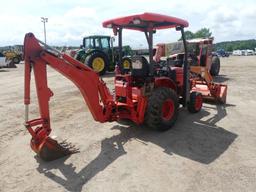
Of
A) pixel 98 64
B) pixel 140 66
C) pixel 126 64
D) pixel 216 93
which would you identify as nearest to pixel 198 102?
pixel 216 93

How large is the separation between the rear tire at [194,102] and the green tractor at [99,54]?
8.21 meters

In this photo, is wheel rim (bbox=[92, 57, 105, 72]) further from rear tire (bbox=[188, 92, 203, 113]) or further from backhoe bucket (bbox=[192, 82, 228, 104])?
rear tire (bbox=[188, 92, 203, 113])

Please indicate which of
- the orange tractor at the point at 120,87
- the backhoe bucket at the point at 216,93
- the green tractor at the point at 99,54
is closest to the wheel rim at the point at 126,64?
the orange tractor at the point at 120,87

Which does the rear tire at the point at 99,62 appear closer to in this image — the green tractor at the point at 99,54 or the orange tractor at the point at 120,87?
the green tractor at the point at 99,54

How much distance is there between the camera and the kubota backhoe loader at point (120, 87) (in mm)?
4477

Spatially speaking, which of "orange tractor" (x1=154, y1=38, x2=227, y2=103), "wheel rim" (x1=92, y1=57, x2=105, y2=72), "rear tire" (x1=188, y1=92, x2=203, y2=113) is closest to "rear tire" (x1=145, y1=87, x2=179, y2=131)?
"rear tire" (x1=188, y1=92, x2=203, y2=113)

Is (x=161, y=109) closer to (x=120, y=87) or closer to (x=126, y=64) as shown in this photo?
(x=120, y=87)

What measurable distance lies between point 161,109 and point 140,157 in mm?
1228

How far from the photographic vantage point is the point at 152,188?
3.77m

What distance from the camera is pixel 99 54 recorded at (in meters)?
15.3

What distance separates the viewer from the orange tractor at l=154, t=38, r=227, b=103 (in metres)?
8.16

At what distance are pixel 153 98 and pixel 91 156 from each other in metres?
1.61

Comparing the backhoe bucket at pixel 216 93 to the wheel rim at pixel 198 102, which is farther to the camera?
the backhoe bucket at pixel 216 93

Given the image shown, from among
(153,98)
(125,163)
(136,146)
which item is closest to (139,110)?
(153,98)
